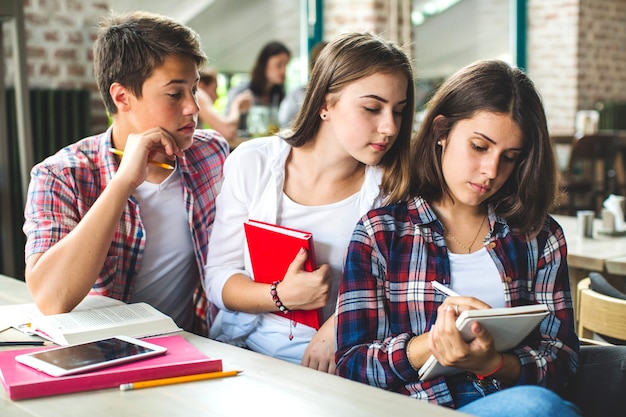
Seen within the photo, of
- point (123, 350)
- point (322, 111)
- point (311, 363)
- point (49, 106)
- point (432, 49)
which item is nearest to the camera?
point (123, 350)

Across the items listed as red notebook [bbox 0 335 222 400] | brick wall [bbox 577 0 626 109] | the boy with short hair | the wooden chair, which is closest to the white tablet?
red notebook [bbox 0 335 222 400]

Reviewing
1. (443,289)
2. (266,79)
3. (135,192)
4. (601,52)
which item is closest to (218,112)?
(266,79)

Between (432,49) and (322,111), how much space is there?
6.21m

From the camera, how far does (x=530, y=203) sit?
1745 mm

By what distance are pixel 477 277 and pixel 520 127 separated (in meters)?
0.33

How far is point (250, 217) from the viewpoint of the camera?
1.94 meters

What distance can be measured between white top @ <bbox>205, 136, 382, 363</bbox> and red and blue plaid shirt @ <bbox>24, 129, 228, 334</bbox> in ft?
0.39

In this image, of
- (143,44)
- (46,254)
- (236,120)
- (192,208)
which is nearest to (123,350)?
(46,254)

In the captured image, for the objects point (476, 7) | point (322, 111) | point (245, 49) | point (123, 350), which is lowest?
point (123, 350)

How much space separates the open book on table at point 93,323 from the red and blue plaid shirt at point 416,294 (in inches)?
14.9

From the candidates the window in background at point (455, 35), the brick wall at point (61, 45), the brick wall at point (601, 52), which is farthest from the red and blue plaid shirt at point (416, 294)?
the brick wall at point (601, 52)

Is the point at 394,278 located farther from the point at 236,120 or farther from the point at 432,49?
the point at 432,49

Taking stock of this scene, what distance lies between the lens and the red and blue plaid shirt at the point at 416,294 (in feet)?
5.14

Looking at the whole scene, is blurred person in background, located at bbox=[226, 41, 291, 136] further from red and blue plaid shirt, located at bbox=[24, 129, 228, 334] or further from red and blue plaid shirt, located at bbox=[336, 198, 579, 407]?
red and blue plaid shirt, located at bbox=[336, 198, 579, 407]
